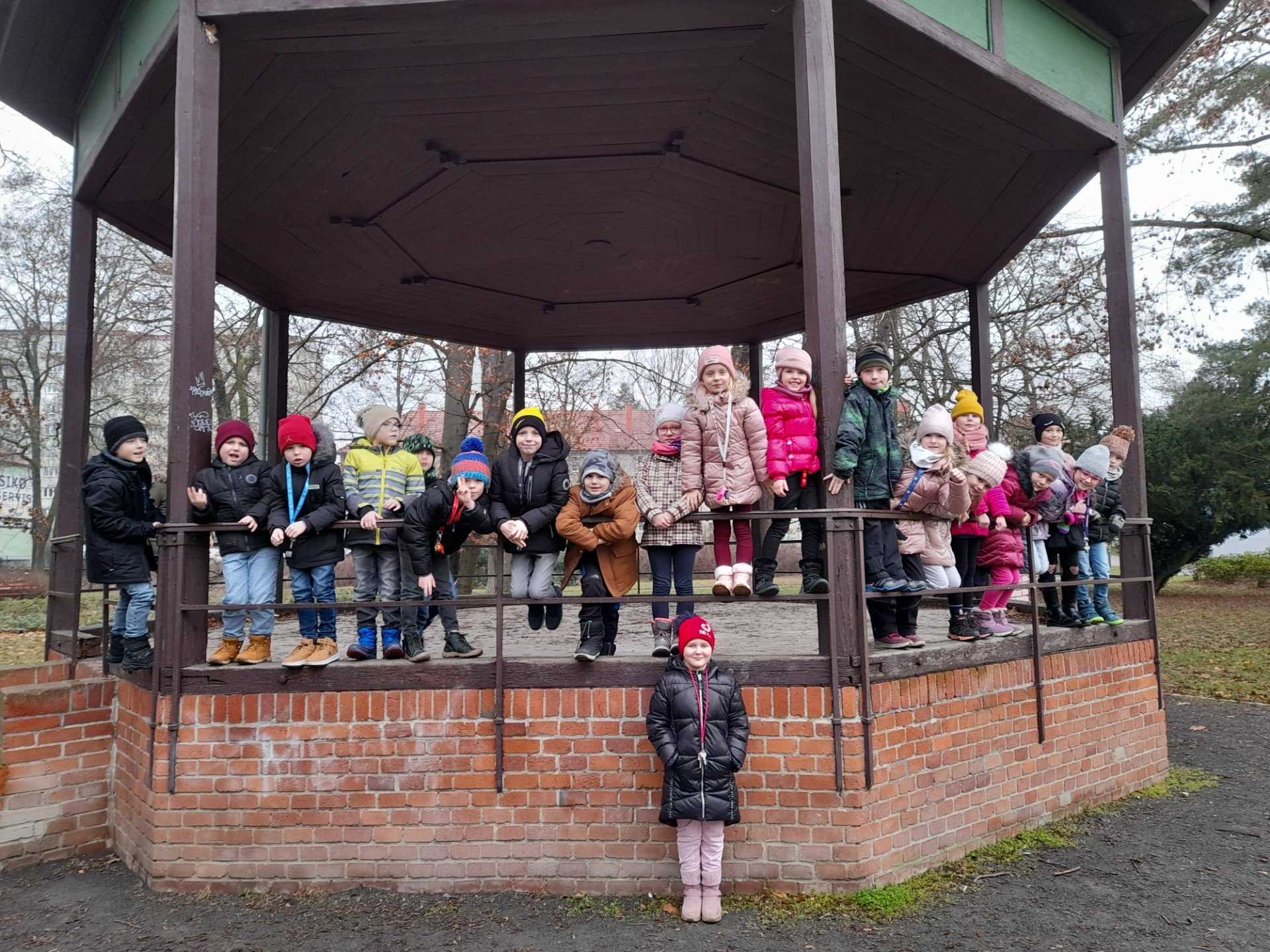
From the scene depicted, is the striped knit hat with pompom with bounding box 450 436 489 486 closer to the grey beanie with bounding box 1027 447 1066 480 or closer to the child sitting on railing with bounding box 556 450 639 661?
the child sitting on railing with bounding box 556 450 639 661

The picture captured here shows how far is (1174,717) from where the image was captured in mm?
8539

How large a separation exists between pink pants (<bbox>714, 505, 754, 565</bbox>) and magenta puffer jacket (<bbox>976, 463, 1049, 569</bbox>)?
188 centimetres

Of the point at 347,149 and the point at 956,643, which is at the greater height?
the point at 347,149

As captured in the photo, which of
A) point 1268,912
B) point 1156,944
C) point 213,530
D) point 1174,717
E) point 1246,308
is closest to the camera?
point 1156,944

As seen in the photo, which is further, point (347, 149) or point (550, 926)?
point (347, 149)

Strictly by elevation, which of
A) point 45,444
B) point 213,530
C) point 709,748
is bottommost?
point 709,748

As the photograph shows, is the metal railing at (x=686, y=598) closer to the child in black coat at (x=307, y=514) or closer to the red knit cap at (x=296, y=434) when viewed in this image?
the child in black coat at (x=307, y=514)

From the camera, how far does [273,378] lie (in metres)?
9.23

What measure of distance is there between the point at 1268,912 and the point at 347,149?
24.6 feet

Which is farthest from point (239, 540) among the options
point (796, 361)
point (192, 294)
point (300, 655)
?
point (796, 361)

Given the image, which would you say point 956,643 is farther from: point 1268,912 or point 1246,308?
point 1246,308

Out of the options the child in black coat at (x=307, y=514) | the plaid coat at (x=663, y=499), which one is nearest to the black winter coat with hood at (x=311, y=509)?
the child in black coat at (x=307, y=514)

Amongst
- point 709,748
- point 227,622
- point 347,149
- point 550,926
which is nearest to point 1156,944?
point 709,748

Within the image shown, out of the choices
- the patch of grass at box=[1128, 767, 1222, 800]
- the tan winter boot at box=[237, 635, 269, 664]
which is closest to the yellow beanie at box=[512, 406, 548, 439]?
the tan winter boot at box=[237, 635, 269, 664]
